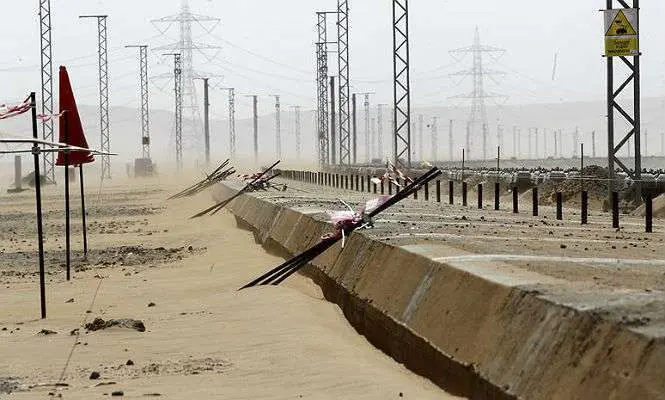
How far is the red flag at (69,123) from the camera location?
21688 mm

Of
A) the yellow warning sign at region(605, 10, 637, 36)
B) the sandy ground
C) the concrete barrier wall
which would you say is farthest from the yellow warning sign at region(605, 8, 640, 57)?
the concrete barrier wall

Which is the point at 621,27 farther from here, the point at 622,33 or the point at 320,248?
the point at 320,248

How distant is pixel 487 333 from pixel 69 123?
1452 centimetres

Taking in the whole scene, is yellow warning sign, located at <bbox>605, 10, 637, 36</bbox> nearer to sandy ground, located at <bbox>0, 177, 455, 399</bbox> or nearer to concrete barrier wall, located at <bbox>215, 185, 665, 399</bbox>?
sandy ground, located at <bbox>0, 177, 455, 399</bbox>

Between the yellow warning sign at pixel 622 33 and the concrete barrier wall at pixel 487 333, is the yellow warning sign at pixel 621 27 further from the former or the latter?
the concrete barrier wall at pixel 487 333

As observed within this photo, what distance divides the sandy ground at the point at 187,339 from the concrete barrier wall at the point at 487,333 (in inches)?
9.3

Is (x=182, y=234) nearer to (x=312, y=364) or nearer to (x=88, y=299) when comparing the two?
(x=88, y=299)

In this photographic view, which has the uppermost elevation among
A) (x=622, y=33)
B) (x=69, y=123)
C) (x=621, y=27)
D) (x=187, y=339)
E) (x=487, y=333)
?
Answer: (x=621, y=27)

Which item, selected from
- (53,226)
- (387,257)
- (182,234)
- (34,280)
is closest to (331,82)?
(53,226)

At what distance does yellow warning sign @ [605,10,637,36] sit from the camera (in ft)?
96.8

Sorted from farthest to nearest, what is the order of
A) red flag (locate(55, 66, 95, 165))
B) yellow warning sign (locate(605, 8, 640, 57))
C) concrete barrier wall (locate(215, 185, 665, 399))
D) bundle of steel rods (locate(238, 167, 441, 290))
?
yellow warning sign (locate(605, 8, 640, 57)) → red flag (locate(55, 66, 95, 165)) → bundle of steel rods (locate(238, 167, 441, 290)) → concrete barrier wall (locate(215, 185, 665, 399))

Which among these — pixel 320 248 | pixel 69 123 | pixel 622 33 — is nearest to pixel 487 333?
pixel 320 248

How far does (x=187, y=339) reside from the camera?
12.2 meters

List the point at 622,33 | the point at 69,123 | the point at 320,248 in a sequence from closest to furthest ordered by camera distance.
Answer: the point at 320,248, the point at 69,123, the point at 622,33
